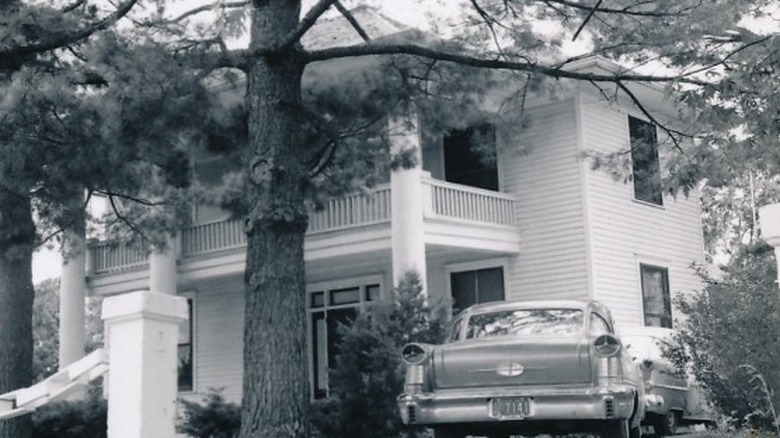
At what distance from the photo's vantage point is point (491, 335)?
10.8 metres

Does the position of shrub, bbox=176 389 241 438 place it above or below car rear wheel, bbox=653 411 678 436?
above

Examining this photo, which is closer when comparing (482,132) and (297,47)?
(297,47)

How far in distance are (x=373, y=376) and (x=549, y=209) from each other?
312 inches

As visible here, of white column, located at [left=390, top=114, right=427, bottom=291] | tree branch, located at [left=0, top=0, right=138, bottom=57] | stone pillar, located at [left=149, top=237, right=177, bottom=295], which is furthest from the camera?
stone pillar, located at [left=149, top=237, right=177, bottom=295]

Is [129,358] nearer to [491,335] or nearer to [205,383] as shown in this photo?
[491,335]

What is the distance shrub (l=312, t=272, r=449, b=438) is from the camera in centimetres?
1303

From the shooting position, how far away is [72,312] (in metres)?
22.2

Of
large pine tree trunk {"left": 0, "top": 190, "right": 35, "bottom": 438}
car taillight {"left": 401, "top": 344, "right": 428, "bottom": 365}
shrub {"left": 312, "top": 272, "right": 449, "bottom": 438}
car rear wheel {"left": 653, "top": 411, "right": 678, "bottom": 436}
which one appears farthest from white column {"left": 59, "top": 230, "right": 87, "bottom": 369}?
car taillight {"left": 401, "top": 344, "right": 428, "bottom": 365}

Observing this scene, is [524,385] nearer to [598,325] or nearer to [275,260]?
[598,325]

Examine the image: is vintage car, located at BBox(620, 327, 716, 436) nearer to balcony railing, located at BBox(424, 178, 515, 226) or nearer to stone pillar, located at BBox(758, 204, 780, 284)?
balcony railing, located at BBox(424, 178, 515, 226)

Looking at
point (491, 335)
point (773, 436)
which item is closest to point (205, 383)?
point (491, 335)

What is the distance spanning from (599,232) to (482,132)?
6.48 meters

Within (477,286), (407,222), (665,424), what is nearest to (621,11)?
(665,424)

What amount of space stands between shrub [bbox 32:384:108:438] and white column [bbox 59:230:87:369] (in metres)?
4.06
